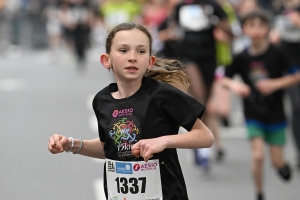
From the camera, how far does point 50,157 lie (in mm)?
10695

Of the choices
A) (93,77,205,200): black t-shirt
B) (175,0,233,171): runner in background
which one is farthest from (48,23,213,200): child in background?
(175,0,233,171): runner in background

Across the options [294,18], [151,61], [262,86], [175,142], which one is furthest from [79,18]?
[175,142]

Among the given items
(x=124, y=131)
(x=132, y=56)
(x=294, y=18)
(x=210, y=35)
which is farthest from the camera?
(x=210, y=35)

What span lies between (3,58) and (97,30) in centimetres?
469

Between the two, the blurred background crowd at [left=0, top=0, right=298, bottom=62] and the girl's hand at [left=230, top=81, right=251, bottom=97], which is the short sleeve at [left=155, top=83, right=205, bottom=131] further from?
the girl's hand at [left=230, top=81, right=251, bottom=97]

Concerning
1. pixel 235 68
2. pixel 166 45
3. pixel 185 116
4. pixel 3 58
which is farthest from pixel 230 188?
pixel 3 58

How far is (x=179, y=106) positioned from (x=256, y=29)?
11.7ft

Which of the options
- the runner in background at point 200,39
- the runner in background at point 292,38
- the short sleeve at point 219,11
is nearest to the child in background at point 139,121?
the runner in background at point 292,38

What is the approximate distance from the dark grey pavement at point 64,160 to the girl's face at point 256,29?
164 centimetres

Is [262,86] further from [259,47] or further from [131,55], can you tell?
[131,55]

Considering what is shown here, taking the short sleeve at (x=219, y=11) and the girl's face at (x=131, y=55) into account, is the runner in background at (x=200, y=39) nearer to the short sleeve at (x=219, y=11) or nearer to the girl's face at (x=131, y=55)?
the short sleeve at (x=219, y=11)

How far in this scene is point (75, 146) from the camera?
474cm

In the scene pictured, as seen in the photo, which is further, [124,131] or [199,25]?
[199,25]

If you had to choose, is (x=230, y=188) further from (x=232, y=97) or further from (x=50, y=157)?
→ (x=232, y=97)
